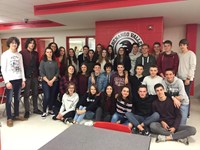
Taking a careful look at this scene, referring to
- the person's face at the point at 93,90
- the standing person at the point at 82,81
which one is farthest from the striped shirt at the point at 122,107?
the standing person at the point at 82,81

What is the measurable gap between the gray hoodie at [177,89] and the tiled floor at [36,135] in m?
0.62

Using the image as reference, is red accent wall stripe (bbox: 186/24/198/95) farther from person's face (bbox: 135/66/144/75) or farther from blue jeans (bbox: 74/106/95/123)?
blue jeans (bbox: 74/106/95/123)

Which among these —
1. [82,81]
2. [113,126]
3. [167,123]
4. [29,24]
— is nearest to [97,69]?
[82,81]

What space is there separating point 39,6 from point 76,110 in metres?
2.43

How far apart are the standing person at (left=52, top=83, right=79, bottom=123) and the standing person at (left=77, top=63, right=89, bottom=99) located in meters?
0.24

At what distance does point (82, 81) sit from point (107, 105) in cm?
81

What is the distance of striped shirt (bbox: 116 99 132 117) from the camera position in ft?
10.0

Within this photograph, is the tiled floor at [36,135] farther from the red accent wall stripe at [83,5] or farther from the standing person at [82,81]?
the red accent wall stripe at [83,5]

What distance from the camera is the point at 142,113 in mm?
3041

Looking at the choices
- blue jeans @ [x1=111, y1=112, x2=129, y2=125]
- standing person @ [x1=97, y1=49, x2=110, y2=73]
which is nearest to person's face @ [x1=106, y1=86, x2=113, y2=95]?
blue jeans @ [x1=111, y1=112, x2=129, y2=125]

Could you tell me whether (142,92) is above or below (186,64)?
below

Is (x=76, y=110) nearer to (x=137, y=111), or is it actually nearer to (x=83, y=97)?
(x=83, y=97)

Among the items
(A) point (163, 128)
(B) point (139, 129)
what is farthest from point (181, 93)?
(B) point (139, 129)

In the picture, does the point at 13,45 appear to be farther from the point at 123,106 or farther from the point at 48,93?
the point at 123,106
